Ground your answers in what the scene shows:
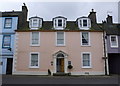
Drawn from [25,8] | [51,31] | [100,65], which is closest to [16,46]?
[51,31]

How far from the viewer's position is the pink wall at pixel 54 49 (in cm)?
2102

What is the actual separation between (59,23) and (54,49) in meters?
3.83

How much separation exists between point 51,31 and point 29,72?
6098 mm

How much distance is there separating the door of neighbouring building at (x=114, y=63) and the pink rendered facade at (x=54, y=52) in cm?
356

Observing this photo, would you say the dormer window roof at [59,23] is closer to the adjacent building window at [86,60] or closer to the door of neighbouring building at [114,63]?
the adjacent building window at [86,60]

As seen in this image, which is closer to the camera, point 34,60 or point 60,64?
point 34,60

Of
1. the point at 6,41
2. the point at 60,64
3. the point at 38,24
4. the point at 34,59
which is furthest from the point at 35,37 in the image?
the point at 60,64

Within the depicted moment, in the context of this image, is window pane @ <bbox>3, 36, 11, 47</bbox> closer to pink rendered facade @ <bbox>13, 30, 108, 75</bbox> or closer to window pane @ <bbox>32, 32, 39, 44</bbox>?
pink rendered facade @ <bbox>13, 30, 108, 75</bbox>

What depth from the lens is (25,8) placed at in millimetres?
24594

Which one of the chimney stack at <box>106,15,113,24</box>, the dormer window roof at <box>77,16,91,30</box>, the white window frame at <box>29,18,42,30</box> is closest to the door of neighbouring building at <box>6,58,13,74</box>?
the white window frame at <box>29,18,42,30</box>

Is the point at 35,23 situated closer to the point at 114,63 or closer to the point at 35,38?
the point at 35,38

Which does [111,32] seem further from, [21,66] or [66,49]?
[21,66]

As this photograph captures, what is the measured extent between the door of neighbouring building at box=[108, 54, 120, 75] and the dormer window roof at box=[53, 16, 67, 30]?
8.29 metres

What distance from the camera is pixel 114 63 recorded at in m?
24.2
